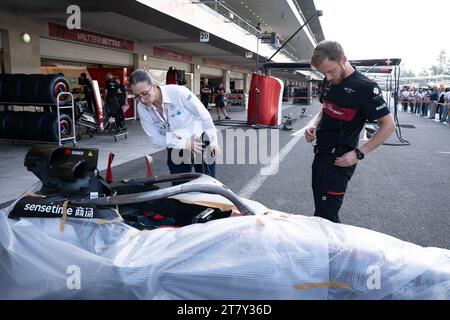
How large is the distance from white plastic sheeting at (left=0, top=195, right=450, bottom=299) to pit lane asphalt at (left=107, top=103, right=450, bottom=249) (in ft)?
7.06

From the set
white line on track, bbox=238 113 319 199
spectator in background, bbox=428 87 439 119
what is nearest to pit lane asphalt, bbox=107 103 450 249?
white line on track, bbox=238 113 319 199

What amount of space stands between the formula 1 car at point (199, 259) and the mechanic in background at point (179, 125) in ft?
3.79

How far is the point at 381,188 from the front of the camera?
5730 millimetres

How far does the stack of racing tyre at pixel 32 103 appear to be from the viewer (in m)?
8.38

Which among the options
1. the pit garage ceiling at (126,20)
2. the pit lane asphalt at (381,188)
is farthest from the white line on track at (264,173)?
the pit garage ceiling at (126,20)

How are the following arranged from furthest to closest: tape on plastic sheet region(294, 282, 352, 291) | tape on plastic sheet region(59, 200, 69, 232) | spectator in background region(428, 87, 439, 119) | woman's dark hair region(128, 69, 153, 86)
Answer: spectator in background region(428, 87, 439, 119) < woman's dark hair region(128, 69, 153, 86) < tape on plastic sheet region(59, 200, 69, 232) < tape on plastic sheet region(294, 282, 352, 291)

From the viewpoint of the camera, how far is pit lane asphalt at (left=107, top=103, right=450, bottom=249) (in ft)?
13.6

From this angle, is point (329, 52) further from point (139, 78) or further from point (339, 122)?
point (139, 78)

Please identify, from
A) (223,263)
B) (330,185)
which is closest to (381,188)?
(330,185)

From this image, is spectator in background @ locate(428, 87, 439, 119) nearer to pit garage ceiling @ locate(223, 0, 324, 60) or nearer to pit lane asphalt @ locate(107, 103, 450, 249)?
pit garage ceiling @ locate(223, 0, 324, 60)

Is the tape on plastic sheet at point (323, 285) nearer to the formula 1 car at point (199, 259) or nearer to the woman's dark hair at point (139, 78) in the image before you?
the formula 1 car at point (199, 259)

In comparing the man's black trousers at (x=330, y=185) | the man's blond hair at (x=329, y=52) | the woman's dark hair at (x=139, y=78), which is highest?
the man's blond hair at (x=329, y=52)

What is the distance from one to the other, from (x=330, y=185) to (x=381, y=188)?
11.1ft
